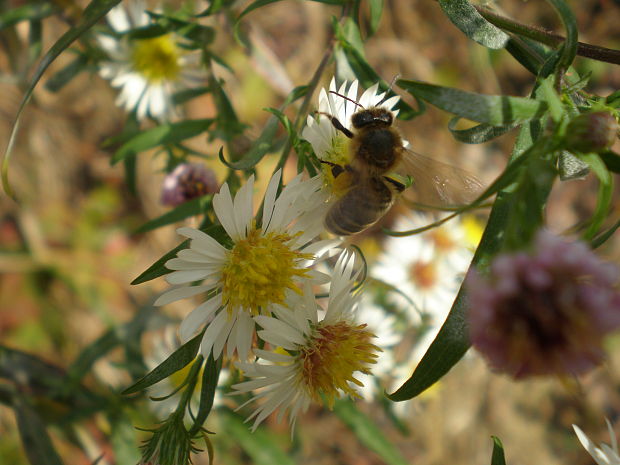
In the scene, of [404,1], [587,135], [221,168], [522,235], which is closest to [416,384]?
[522,235]

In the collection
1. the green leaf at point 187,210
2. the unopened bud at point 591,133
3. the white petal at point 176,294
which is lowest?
the green leaf at point 187,210

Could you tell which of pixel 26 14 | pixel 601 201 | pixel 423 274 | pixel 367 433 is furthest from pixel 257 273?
pixel 423 274

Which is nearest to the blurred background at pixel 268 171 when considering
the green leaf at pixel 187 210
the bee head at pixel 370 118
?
the green leaf at pixel 187 210

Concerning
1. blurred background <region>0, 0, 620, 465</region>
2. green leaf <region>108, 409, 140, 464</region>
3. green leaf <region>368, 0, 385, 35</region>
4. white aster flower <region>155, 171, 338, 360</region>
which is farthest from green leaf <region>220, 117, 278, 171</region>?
blurred background <region>0, 0, 620, 465</region>

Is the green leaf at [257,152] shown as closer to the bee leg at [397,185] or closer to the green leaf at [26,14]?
the bee leg at [397,185]

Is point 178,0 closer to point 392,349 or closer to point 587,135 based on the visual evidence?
point 392,349

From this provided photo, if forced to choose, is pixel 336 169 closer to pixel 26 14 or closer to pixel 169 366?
pixel 169 366
